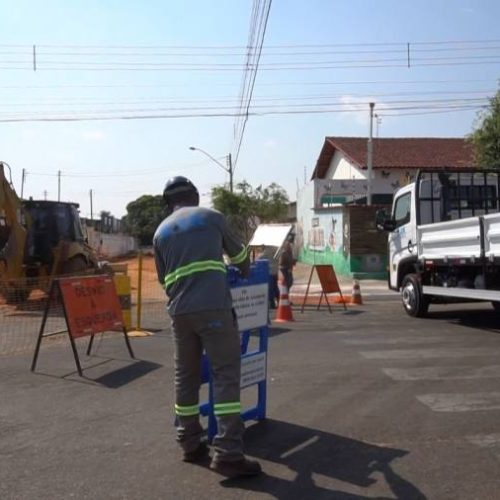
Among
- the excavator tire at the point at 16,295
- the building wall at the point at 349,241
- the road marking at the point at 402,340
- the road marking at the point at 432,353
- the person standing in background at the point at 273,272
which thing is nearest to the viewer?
the road marking at the point at 432,353

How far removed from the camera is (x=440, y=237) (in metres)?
12.8

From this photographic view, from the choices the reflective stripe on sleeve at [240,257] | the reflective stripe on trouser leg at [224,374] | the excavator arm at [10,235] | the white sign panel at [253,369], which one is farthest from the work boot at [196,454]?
the excavator arm at [10,235]

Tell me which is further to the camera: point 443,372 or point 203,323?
point 443,372

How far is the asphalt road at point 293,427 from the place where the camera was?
15.8 ft

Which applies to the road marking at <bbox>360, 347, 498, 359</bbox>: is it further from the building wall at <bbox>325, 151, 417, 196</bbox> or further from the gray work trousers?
the building wall at <bbox>325, 151, 417, 196</bbox>

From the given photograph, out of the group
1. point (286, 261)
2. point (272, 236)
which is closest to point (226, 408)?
point (286, 261)

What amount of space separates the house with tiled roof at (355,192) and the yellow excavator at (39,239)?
8.94 metres

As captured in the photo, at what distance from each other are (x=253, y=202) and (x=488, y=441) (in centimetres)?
4315

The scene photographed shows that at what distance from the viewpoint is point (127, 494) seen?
4691mm

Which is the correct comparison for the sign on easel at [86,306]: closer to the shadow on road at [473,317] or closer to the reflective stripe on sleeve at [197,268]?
the reflective stripe on sleeve at [197,268]

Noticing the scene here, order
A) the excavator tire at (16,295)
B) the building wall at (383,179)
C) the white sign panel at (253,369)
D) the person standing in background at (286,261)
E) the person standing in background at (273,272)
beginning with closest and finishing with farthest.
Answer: the white sign panel at (253,369) → the excavator tire at (16,295) → the person standing in background at (273,272) → the person standing in background at (286,261) → the building wall at (383,179)

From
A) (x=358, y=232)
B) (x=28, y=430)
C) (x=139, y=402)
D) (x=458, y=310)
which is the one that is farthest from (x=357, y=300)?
(x=28, y=430)

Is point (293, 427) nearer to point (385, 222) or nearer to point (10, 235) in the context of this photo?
point (385, 222)

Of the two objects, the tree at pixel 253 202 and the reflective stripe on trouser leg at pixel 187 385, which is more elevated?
the tree at pixel 253 202
